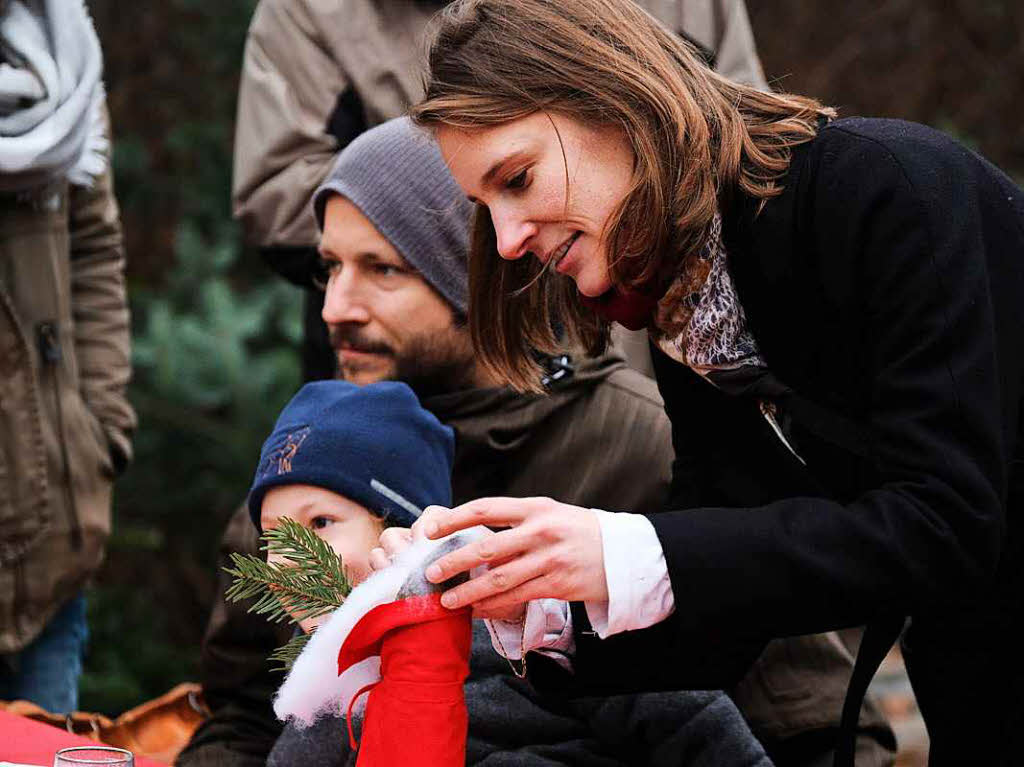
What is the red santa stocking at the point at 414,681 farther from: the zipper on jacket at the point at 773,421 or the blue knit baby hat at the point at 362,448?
the blue knit baby hat at the point at 362,448

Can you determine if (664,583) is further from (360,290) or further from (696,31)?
(696,31)

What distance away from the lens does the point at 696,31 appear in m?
3.68

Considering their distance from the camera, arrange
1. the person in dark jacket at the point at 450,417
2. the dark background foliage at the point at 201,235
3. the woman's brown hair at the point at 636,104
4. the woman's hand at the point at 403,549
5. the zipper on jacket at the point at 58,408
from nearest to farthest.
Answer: the woman's hand at the point at 403,549, the woman's brown hair at the point at 636,104, the person in dark jacket at the point at 450,417, the zipper on jacket at the point at 58,408, the dark background foliage at the point at 201,235

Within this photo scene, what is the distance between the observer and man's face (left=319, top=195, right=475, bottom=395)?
9.33 ft

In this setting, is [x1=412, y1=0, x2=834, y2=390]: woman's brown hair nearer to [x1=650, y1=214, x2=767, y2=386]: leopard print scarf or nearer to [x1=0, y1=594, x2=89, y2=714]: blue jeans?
[x1=650, y1=214, x2=767, y2=386]: leopard print scarf

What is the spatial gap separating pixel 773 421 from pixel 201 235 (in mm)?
4553

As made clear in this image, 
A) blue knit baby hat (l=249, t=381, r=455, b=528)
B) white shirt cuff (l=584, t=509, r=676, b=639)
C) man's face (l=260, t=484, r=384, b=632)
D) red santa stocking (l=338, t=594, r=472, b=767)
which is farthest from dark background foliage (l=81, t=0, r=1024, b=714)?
white shirt cuff (l=584, t=509, r=676, b=639)

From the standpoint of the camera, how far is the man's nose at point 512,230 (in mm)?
1843

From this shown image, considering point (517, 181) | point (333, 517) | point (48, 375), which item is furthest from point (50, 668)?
point (517, 181)

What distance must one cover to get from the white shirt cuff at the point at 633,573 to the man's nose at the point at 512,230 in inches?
15.8

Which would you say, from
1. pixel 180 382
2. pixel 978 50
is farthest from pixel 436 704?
pixel 978 50

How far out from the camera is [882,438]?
5.41ft

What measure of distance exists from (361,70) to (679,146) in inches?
75.2

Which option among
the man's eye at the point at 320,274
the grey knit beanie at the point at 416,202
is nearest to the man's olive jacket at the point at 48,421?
the man's eye at the point at 320,274
